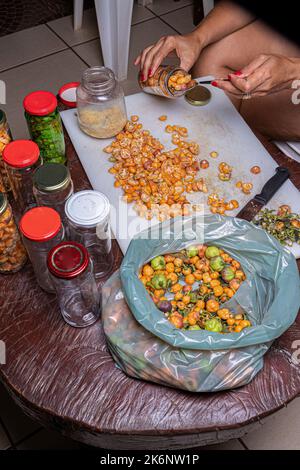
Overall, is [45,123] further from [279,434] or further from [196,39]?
[279,434]

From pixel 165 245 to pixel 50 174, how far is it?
0.29 m

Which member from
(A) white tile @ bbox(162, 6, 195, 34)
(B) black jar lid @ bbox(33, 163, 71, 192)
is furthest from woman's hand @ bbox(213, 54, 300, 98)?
(A) white tile @ bbox(162, 6, 195, 34)

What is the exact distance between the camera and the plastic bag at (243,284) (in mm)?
878

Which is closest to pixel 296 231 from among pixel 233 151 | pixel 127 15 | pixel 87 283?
pixel 233 151

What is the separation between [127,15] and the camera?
212 cm

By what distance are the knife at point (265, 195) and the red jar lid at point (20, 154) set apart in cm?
52

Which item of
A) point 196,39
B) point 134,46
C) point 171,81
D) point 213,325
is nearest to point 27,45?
point 134,46

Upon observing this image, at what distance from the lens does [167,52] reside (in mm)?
1418

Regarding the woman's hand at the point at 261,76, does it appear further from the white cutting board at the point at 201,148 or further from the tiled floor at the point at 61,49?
the tiled floor at the point at 61,49

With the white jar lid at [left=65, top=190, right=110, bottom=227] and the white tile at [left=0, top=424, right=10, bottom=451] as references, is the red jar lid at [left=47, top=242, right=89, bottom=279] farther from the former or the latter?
the white tile at [left=0, top=424, right=10, bottom=451]

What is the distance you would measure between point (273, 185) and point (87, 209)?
533 mm

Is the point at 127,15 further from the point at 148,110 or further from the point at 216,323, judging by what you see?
the point at 216,323

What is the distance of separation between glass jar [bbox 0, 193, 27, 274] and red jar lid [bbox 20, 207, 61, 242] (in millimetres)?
65
